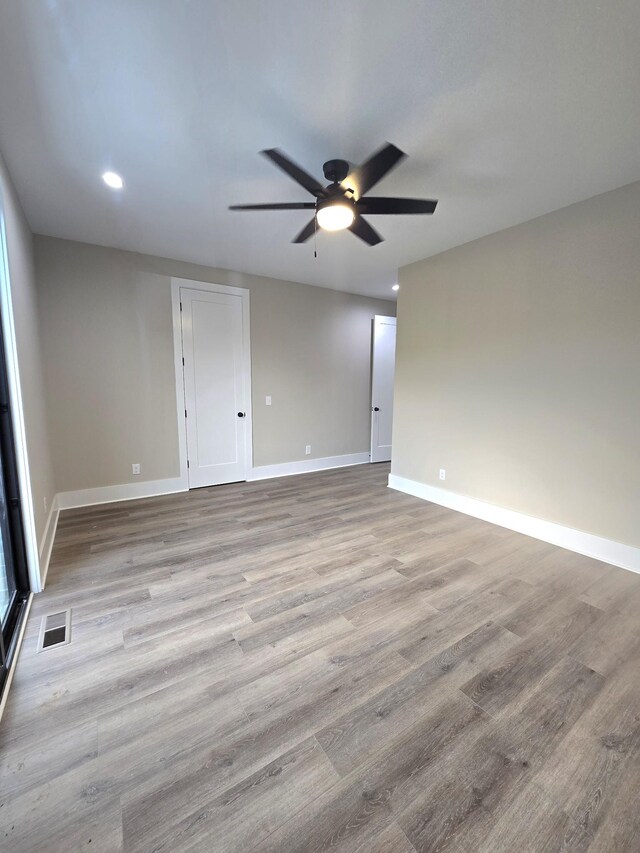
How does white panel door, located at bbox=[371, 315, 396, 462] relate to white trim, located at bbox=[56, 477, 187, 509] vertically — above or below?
above

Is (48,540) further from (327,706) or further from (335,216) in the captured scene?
(335,216)

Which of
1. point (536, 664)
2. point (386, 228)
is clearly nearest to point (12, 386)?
point (386, 228)

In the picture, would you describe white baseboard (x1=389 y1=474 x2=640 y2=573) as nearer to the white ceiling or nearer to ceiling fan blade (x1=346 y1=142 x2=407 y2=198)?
the white ceiling

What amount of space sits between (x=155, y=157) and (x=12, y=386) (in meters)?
1.65

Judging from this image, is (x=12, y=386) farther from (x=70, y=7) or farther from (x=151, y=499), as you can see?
(x=151, y=499)

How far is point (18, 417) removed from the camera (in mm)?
2025

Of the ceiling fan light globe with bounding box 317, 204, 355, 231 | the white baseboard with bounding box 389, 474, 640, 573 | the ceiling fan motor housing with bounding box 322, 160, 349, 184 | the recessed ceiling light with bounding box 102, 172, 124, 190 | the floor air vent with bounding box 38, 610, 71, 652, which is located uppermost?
the recessed ceiling light with bounding box 102, 172, 124, 190

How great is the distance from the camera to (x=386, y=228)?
119 inches

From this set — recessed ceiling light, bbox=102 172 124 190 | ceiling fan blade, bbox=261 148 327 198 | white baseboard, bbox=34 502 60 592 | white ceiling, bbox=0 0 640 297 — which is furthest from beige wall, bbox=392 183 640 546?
white baseboard, bbox=34 502 60 592

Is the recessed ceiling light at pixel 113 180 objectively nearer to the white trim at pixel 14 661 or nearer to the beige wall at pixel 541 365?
the white trim at pixel 14 661

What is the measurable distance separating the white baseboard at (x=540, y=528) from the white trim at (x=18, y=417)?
3535 mm

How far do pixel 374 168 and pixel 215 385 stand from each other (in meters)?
3.10

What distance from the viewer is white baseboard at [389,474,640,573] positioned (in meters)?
2.53

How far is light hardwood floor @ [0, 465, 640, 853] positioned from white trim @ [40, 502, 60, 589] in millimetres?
84
